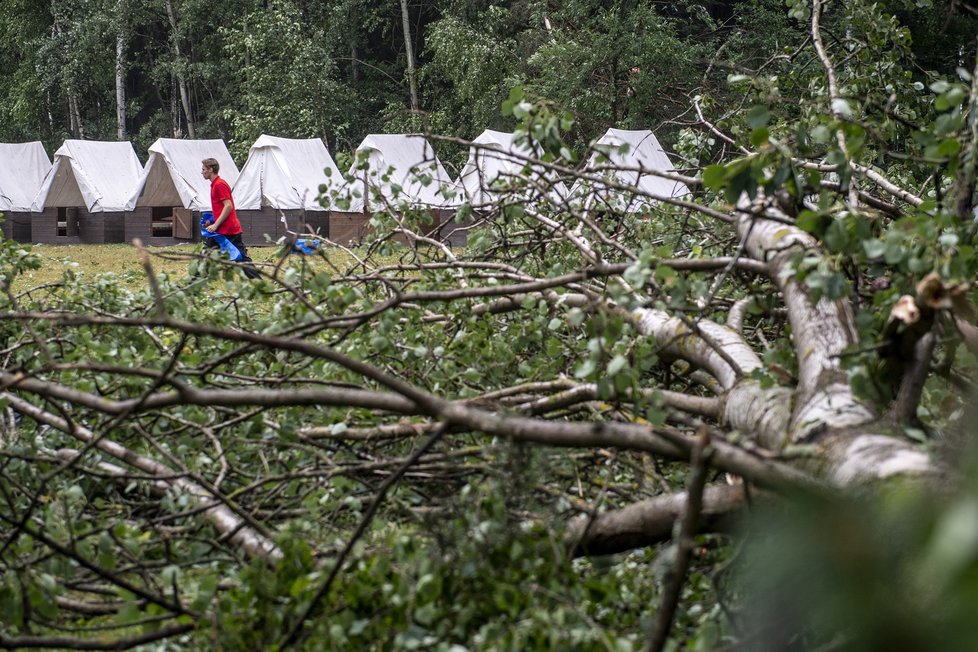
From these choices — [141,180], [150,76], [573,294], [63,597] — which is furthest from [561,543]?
[150,76]

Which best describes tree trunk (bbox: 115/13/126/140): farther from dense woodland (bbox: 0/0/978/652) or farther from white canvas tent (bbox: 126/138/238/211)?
dense woodland (bbox: 0/0/978/652)

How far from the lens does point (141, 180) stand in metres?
23.0

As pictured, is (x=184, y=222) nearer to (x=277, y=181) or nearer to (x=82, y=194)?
(x=82, y=194)

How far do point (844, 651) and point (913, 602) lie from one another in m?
0.04

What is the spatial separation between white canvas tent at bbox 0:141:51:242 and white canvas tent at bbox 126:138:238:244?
249 centimetres

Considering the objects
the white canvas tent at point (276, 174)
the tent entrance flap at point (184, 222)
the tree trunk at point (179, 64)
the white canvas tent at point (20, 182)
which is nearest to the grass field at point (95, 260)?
the tent entrance flap at point (184, 222)

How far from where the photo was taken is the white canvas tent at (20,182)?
76.3 ft

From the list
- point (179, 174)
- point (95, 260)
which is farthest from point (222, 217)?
point (179, 174)

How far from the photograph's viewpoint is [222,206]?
1239 centimetres

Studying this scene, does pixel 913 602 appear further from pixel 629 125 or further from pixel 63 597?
pixel 629 125

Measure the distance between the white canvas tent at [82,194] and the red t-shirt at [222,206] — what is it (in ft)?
37.7

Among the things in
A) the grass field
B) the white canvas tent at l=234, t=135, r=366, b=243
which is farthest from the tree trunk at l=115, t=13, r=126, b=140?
the white canvas tent at l=234, t=135, r=366, b=243

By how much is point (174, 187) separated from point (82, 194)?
2.01 meters

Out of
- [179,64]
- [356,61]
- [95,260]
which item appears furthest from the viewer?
[179,64]
